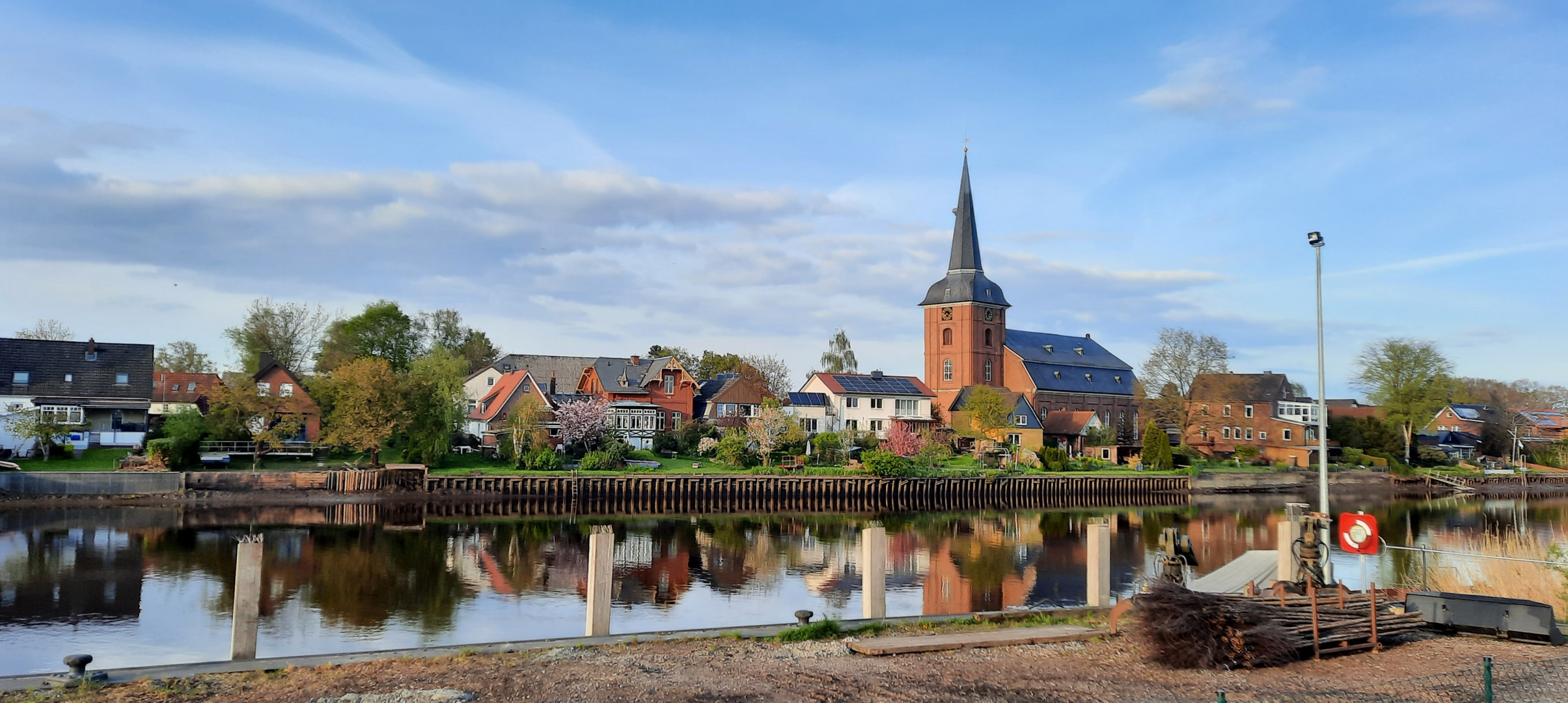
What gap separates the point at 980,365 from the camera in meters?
89.7

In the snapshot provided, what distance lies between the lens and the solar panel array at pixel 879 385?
7956 cm

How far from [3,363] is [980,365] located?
230 feet

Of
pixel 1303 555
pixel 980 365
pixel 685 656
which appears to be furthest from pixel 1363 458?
pixel 685 656

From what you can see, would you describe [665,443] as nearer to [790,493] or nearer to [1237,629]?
[790,493]

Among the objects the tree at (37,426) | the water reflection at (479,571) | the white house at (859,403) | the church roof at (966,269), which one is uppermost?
the church roof at (966,269)

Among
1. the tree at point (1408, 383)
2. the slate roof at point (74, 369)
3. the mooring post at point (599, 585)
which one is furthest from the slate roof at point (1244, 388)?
the mooring post at point (599, 585)

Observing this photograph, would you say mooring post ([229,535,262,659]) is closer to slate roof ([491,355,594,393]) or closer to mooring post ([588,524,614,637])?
mooring post ([588,524,614,637])

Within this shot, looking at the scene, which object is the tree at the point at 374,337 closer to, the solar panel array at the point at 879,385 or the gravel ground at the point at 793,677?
the solar panel array at the point at 879,385

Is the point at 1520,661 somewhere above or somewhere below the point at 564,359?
below

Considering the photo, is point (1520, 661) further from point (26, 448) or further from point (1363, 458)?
point (1363, 458)

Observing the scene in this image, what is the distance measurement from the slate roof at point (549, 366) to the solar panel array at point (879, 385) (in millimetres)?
20875

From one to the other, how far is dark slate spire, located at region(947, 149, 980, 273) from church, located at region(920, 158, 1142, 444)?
60mm

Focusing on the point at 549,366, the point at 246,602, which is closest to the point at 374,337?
the point at 549,366

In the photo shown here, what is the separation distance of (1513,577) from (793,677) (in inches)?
609
